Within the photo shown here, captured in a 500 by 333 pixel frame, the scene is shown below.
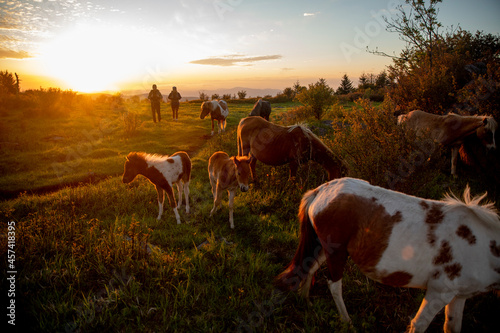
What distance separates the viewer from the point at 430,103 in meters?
9.58

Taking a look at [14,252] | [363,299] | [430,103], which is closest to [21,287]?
[14,252]

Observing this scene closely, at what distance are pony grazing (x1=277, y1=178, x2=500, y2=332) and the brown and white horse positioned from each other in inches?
118

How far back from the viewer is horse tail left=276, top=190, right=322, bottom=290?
3458 mm

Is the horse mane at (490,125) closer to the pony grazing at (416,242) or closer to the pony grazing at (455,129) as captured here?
the pony grazing at (455,129)

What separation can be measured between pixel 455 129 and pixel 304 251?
7.50m

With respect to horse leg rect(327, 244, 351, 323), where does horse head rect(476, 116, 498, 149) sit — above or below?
above

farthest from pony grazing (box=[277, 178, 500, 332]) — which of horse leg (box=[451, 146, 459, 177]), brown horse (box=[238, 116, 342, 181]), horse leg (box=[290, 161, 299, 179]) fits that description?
horse leg (box=[451, 146, 459, 177])

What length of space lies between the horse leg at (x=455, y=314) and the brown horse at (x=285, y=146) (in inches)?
136

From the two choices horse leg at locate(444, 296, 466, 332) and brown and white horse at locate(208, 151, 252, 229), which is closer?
horse leg at locate(444, 296, 466, 332)

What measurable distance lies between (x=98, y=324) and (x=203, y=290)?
140 centimetres

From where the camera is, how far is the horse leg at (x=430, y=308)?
2689 mm

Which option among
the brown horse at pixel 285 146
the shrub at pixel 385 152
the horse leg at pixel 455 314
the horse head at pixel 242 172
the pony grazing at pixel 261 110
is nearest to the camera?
the horse leg at pixel 455 314

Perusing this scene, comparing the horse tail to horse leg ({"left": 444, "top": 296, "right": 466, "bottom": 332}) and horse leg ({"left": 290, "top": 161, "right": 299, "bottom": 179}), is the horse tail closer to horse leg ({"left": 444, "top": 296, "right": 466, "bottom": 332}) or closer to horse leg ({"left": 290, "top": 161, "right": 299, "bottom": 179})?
horse leg ({"left": 444, "top": 296, "right": 466, "bottom": 332})

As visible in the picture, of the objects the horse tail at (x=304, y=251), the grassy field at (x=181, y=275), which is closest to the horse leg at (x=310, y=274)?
the horse tail at (x=304, y=251)
